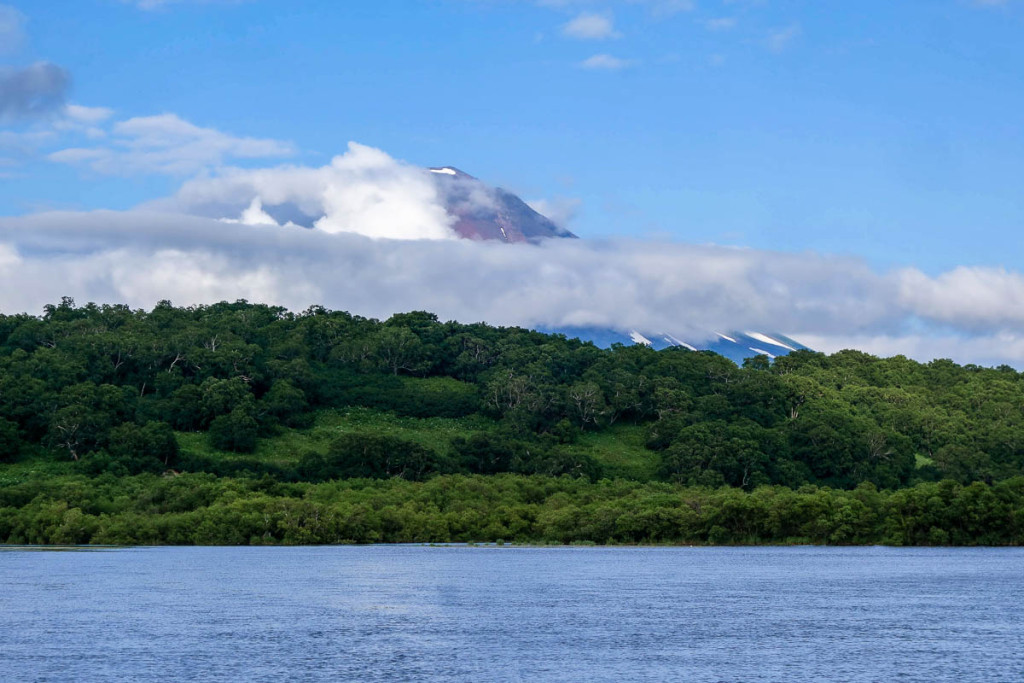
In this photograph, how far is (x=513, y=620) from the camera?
3027 inches

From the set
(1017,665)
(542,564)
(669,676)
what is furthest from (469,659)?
(542,564)

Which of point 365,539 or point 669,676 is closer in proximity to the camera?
point 669,676

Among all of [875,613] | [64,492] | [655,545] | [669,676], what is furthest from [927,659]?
[64,492]

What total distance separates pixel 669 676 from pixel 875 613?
30466mm

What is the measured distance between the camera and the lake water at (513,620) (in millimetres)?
56938

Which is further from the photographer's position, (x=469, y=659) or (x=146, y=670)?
A: (x=469, y=659)

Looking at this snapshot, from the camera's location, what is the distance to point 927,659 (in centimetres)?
5934

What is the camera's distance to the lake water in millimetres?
56938

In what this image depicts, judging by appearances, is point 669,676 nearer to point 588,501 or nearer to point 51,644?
point 51,644

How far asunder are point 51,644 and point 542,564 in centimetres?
7245

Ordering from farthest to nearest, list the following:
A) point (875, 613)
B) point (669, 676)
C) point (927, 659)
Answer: point (875, 613), point (927, 659), point (669, 676)

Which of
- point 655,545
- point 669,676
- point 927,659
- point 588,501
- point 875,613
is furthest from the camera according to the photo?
point 588,501

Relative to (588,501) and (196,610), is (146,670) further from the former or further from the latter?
(588,501)

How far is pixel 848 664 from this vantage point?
58.0 metres
